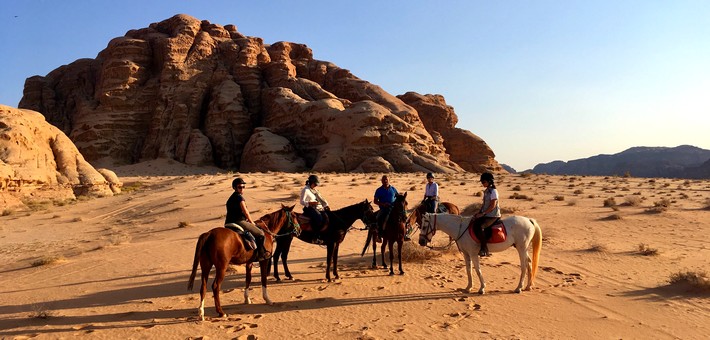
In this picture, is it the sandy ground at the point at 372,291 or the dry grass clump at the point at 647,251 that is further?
the dry grass clump at the point at 647,251

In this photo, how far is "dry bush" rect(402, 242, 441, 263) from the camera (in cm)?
1077

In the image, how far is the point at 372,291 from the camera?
8.51 metres

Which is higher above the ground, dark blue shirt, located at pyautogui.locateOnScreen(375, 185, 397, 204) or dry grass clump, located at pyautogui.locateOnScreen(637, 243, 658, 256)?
dark blue shirt, located at pyautogui.locateOnScreen(375, 185, 397, 204)

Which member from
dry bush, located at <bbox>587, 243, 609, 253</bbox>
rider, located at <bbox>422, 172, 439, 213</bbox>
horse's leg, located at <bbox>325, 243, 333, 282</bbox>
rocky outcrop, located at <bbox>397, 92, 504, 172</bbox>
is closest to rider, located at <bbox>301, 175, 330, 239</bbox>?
horse's leg, located at <bbox>325, 243, 333, 282</bbox>

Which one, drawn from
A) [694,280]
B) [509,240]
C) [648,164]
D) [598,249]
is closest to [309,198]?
[509,240]

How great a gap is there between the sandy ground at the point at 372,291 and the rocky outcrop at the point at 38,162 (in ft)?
33.9

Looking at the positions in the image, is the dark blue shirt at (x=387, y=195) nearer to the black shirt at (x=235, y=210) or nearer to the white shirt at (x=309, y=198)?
the white shirt at (x=309, y=198)

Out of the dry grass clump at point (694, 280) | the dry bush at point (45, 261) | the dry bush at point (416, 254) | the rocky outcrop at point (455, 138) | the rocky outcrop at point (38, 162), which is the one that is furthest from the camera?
the rocky outcrop at point (455, 138)

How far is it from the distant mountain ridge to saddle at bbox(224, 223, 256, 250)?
108846mm

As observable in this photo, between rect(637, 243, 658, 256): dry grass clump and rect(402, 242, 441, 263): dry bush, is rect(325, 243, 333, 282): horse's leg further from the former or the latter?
rect(637, 243, 658, 256): dry grass clump

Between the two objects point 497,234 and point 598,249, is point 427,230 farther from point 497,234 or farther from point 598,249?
point 598,249

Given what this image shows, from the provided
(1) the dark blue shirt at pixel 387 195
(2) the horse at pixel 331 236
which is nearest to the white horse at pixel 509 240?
(2) the horse at pixel 331 236

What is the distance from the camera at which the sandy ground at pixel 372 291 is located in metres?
6.57

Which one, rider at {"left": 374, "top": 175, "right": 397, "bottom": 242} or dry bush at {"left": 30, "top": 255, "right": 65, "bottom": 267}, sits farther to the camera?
dry bush at {"left": 30, "top": 255, "right": 65, "bottom": 267}
